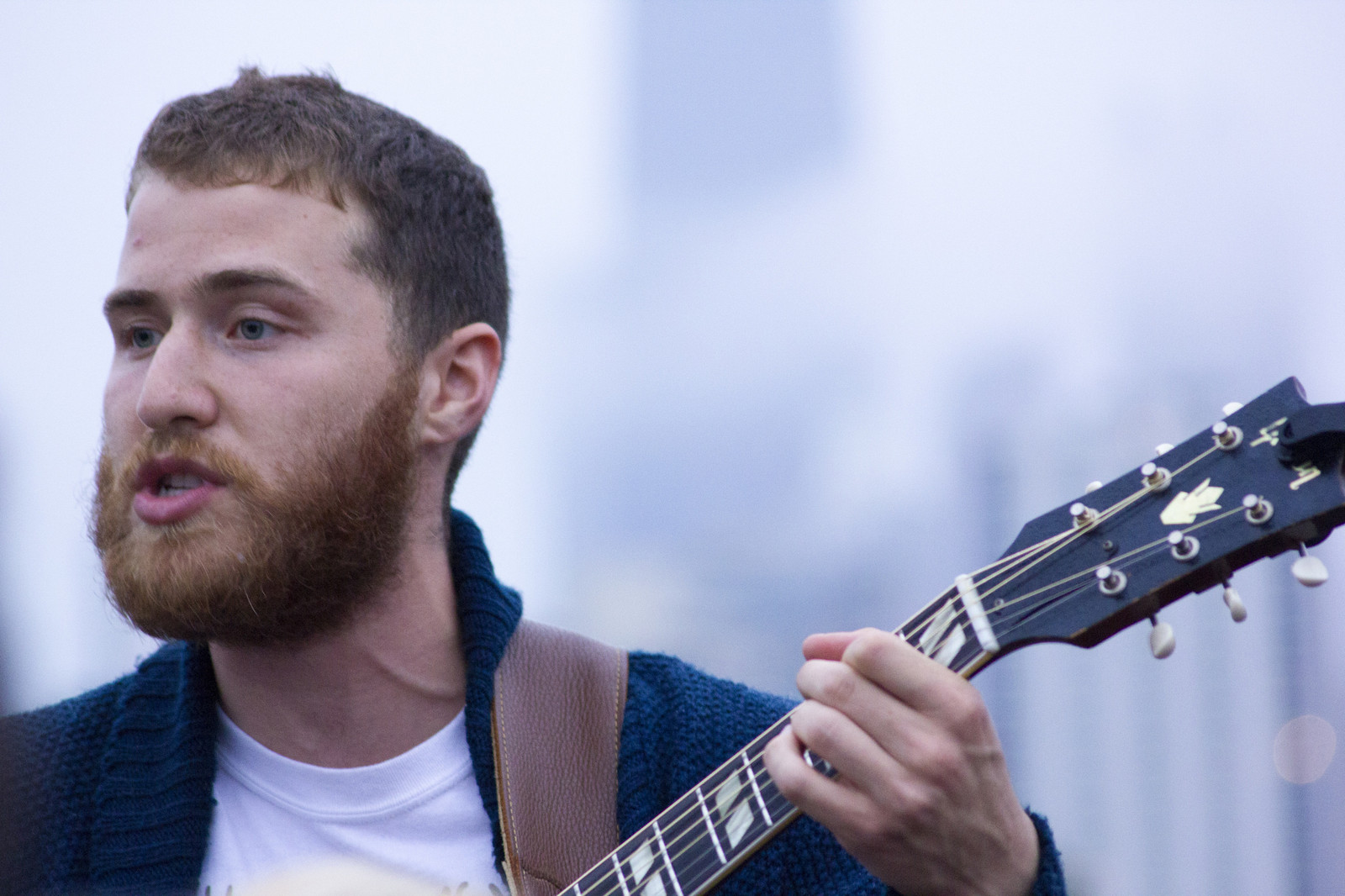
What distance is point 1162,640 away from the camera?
3.86 ft

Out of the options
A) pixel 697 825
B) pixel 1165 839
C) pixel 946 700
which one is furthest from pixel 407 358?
pixel 1165 839

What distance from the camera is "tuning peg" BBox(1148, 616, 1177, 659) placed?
1.16 meters

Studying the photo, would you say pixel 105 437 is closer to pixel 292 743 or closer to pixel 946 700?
pixel 292 743

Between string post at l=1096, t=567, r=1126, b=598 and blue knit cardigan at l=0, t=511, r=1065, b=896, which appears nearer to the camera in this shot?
string post at l=1096, t=567, r=1126, b=598

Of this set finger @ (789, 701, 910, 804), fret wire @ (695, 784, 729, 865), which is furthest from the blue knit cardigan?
finger @ (789, 701, 910, 804)

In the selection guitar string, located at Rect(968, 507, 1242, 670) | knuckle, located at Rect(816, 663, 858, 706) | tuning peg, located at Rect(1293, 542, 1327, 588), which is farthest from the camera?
knuckle, located at Rect(816, 663, 858, 706)

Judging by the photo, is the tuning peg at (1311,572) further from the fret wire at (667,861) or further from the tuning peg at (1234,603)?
the fret wire at (667,861)

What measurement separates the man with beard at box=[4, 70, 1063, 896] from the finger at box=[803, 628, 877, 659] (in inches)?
16.9

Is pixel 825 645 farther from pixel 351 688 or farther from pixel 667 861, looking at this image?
pixel 351 688

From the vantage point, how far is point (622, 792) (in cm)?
184

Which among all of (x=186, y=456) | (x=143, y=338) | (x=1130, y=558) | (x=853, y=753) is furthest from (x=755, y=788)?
(x=143, y=338)

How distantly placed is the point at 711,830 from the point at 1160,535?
25.7 inches

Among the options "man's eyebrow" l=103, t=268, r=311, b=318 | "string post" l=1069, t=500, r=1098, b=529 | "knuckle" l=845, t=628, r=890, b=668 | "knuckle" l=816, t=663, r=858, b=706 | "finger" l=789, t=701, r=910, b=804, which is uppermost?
"man's eyebrow" l=103, t=268, r=311, b=318

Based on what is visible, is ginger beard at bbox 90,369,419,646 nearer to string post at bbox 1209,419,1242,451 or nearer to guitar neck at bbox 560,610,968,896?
guitar neck at bbox 560,610,968,896
